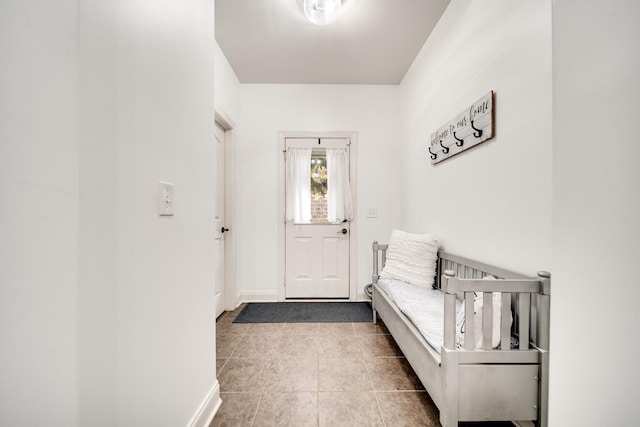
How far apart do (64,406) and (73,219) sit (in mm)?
431

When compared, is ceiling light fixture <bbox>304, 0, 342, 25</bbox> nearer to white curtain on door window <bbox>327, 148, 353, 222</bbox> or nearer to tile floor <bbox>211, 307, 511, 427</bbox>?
white curtain on door window <bbox>327, 148, 353, 222</bbox>

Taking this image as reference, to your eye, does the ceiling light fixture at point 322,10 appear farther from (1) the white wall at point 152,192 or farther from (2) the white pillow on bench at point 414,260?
(2) the white pillow on bench at point 414,260

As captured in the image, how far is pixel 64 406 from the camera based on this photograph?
58 cm

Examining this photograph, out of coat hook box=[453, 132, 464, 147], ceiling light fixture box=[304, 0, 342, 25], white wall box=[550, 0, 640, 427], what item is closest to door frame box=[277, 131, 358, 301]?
ceiling light fixture box=[304, 0, 342, 25]

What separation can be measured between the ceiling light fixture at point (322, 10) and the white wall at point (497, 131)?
0.88 metres

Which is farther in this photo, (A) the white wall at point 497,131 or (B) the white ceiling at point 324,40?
(B) the white ceiling at point 324,40

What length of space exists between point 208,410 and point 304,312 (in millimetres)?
1486

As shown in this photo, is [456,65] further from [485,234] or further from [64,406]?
[64,406]

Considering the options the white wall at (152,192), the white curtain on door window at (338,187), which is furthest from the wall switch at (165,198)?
the white curtain on door window at (338,187)

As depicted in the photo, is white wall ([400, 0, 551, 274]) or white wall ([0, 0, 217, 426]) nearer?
white wall ([0, 0, 217, 426])

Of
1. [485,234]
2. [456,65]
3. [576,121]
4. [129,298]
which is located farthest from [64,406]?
[456,65]

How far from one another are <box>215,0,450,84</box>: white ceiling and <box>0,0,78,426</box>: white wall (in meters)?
1.83

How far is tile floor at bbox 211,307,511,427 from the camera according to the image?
133 centimetres

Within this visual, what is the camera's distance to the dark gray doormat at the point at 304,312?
8.28 feet
